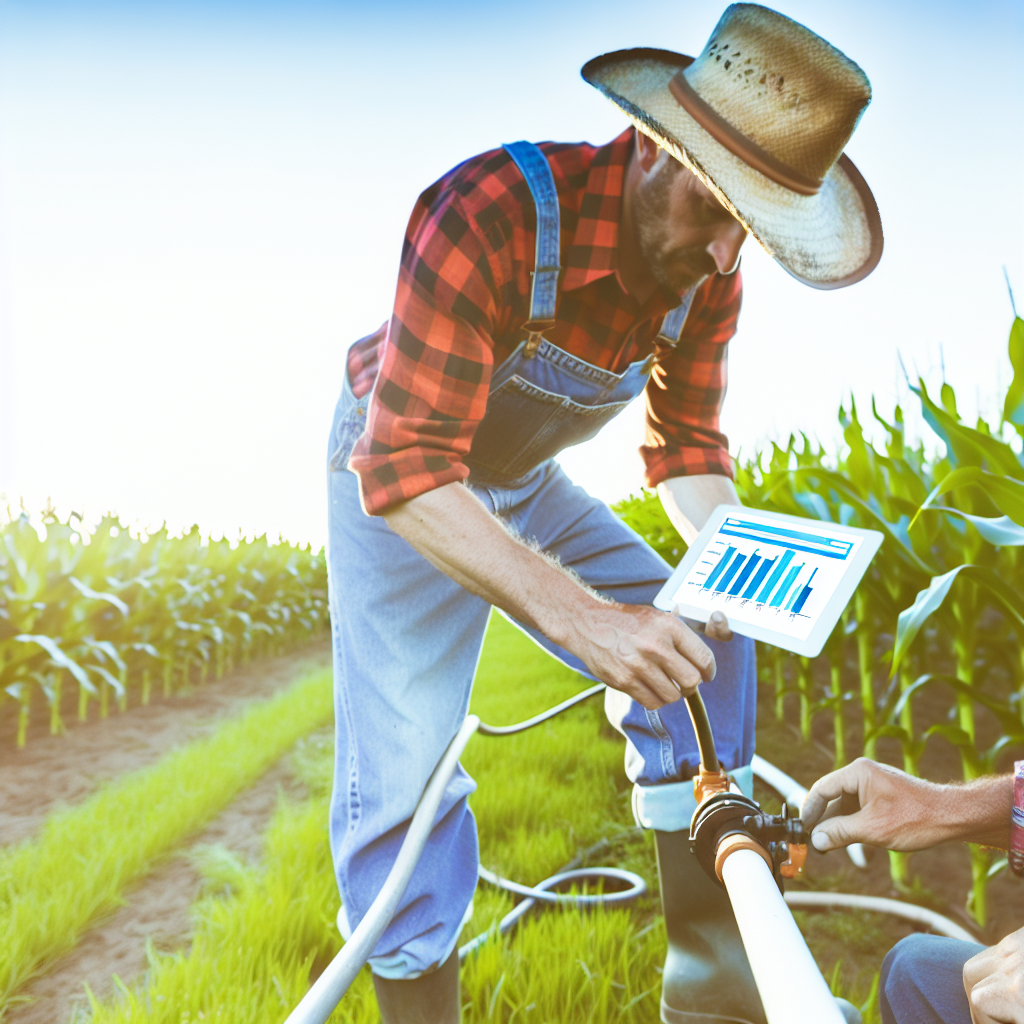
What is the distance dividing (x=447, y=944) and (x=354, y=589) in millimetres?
418

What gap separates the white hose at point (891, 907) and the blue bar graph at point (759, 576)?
0.81 meters

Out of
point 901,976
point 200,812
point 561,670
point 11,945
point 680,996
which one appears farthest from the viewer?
point 561,670

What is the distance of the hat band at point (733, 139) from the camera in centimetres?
64

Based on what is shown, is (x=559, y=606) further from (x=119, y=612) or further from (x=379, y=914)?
(x=119, y=612)

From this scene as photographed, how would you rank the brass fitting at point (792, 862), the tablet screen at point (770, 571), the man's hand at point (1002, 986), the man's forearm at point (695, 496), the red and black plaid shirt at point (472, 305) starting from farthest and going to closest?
1. the man's forearm at point (695, 496)
2. the red and black plaid shirt at point (472, 305)
3. the tablet screen at point (770, 571)
4. the brass fitting at point (792, 862)
5. the man's hand at point (1002, 986)

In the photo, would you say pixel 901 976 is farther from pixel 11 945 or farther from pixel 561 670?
pixel 561 670

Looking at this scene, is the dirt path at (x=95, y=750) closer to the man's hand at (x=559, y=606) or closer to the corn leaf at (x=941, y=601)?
the man's hand at (x=559, y=606)

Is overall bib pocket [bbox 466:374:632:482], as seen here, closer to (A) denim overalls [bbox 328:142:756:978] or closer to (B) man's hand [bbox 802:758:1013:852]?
(A) denim overalls [bbox 328:142:756:978]

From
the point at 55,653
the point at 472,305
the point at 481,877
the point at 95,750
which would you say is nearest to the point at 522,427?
the point at 472,305

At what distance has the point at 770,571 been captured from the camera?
62cm

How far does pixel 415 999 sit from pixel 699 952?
1.12ft

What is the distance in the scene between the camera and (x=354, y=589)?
0.85m

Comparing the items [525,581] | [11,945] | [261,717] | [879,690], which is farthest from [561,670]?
[525,581]

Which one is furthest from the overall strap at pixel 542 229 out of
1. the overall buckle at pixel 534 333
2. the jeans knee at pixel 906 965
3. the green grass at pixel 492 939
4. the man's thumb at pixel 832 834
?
the green grass at pixel 492 939
